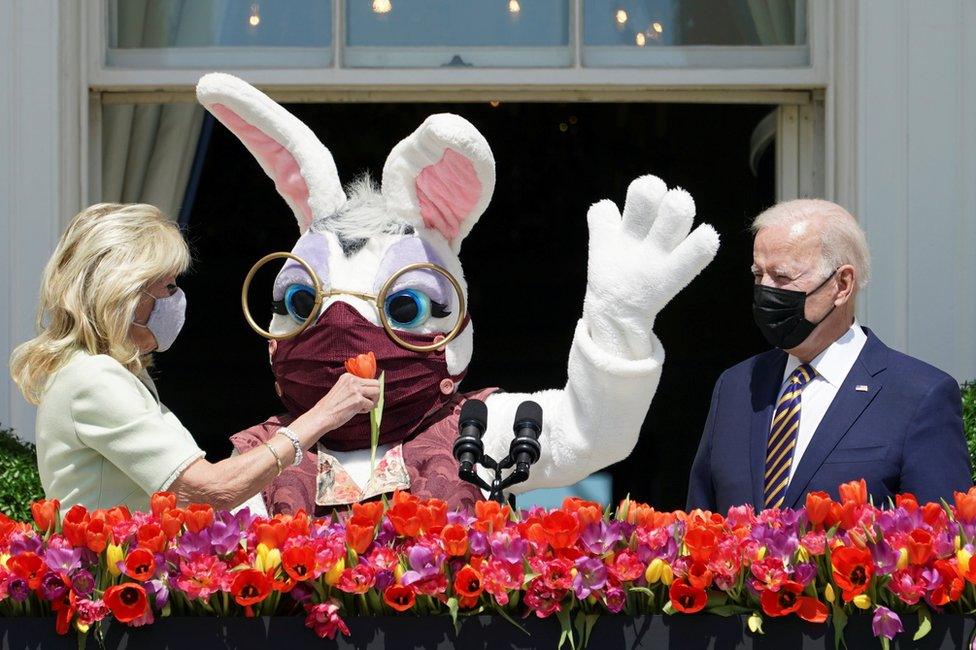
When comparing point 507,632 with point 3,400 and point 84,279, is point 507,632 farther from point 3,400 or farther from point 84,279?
point 3,400

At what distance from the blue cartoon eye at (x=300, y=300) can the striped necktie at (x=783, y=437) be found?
0.99 meters

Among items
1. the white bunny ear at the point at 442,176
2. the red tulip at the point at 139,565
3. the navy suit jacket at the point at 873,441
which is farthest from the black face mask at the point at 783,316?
the red tulip at the point at 139,565

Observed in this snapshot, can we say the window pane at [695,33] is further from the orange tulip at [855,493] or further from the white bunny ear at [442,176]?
the orange tulip at [855,493]

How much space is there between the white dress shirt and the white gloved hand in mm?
390

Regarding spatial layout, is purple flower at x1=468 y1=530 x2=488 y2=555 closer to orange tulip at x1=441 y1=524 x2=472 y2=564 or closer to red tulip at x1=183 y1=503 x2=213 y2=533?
orange tulip at x1=441 y1=524 x2=472 y2=564

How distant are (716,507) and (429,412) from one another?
0.65 metres

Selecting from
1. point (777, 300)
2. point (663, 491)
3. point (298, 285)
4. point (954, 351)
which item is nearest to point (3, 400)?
point (298, 285)

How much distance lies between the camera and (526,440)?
A: 273cm

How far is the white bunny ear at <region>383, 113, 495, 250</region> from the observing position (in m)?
3.23

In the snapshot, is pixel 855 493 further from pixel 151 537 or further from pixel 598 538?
pixel 151 537

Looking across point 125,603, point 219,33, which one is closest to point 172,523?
point 125,603

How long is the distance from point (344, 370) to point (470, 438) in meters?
0.61

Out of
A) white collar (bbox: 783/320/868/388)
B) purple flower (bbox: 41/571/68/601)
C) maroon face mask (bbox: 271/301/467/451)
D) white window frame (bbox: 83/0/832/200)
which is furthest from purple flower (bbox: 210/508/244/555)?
white window frame (bbox: 83/0/832/200)

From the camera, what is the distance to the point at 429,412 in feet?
11.0
